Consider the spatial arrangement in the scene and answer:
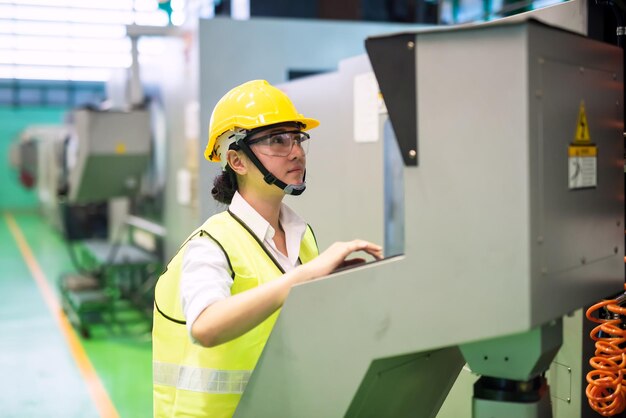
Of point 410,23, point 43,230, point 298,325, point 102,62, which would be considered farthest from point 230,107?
point 102,62

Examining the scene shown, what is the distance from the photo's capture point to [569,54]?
1.42 m

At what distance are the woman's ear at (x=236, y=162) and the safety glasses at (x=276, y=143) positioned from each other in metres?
0.06

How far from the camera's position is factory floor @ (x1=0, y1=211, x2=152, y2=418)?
15.5ft

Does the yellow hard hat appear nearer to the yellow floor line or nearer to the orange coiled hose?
the orange coiled hose

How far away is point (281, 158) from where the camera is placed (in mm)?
1868

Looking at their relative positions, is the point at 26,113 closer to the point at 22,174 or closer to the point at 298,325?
the point at 22,174

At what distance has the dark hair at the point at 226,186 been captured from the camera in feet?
6.57

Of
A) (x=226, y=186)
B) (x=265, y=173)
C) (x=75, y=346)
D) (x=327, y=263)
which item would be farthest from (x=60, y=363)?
(x=327, y=263)

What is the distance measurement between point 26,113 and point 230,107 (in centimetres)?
1897

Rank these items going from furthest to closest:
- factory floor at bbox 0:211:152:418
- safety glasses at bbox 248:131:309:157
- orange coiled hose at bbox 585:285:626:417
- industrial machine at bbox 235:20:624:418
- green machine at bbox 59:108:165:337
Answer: green machine at bbox 59:108:165:337, factory floor at bbox 0:211:152:418, orange coiled hose at bbox 585:285:626:417, safety glasses at bbox 248:131:309:157, industrial machine at bbox 235:20:624:418

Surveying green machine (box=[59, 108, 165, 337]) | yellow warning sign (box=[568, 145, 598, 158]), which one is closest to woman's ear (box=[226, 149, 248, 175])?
yellow warning sign (box=[568, 145, 598, 158])

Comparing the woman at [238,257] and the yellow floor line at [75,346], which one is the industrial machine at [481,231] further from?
the yellow floor line at [75,346]

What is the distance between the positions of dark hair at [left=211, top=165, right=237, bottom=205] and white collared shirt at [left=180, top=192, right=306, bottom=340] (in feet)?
0.28

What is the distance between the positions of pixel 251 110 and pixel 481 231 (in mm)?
778
